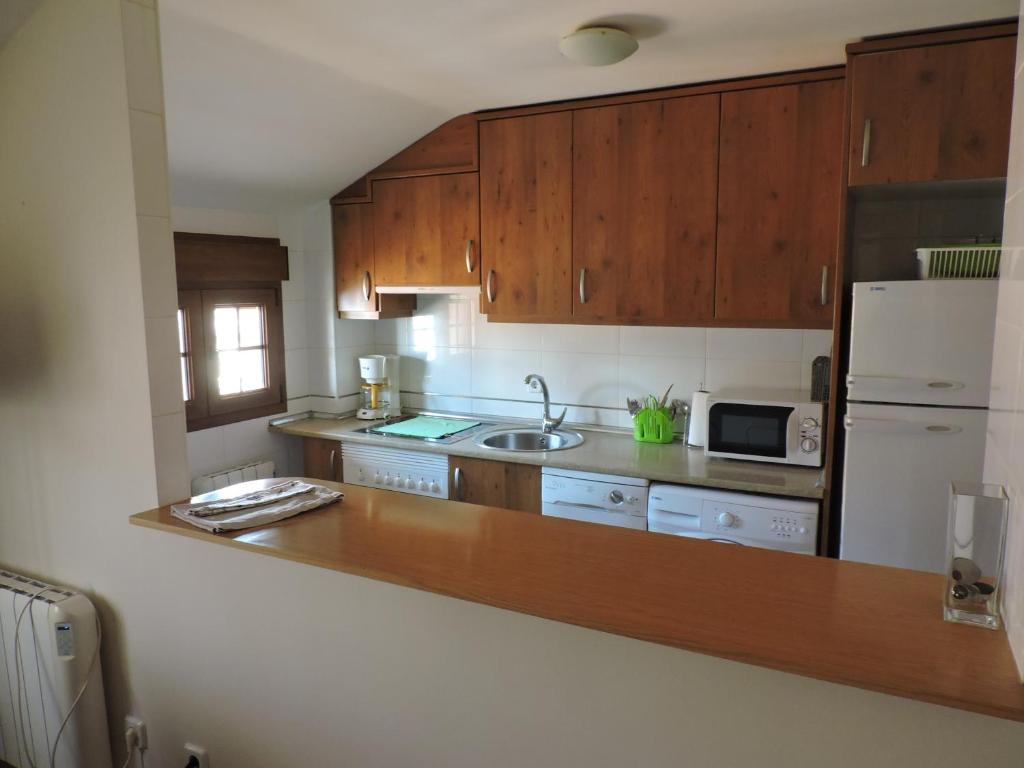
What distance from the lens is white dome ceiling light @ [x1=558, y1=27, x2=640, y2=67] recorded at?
84.4 inches

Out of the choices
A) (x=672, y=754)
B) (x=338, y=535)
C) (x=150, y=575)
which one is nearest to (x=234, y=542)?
(x=338, y=535)

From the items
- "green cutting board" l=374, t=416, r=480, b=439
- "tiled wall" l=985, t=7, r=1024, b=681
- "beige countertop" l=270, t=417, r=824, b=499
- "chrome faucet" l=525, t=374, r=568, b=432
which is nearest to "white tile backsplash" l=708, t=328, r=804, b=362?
"beige countertop" l=270, t=417, r=824, b=499

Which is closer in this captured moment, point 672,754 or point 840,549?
point 672,754

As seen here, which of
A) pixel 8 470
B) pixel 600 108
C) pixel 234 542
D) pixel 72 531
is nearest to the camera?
pixel 234 542

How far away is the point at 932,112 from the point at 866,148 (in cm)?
20

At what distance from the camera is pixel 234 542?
155 cm

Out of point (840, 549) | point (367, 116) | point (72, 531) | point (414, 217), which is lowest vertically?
point (840, 549)

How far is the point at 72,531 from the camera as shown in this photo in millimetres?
1971

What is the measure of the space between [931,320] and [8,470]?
280 centimetres

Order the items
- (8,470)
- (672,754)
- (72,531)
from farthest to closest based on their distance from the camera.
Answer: (8,470) → (72,531) → (672,754)

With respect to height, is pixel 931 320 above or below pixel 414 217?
below

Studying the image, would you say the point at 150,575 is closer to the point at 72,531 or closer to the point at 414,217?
the point at 72,531

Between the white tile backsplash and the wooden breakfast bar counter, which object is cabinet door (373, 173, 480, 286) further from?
the wooden breakfast bar counter

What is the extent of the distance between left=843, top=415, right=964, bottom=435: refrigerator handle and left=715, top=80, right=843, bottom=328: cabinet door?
0.44 meters
